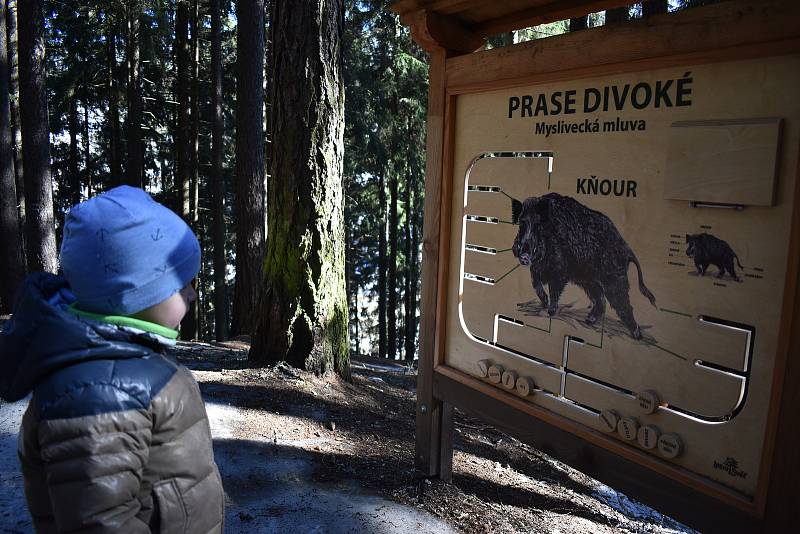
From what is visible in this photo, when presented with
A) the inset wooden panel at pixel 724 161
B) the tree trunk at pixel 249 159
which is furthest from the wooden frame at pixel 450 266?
the tree trunk at pixel 249 159

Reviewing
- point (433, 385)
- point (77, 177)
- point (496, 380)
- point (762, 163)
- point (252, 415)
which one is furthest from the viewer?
point (77, 177)

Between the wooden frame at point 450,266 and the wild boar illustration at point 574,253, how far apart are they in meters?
0.57

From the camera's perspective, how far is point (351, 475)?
3.96 metres

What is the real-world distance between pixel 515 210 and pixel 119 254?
79.0 inches

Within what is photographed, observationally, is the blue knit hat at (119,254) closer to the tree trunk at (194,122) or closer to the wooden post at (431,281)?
the wooden post at (431,281)

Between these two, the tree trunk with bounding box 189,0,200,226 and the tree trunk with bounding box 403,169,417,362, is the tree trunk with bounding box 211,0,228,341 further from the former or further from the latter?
the tree trunk with bounding box 403,169,417,362

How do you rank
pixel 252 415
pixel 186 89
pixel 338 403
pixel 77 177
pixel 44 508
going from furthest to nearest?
pixel 77 177
pixel 186 89
pixel 338 403
pixel 252 415
pixel 44 508

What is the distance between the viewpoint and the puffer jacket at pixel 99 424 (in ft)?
5.01

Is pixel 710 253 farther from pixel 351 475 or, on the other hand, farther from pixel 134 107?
pixel 134 107

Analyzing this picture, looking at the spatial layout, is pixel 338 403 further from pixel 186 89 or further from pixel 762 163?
pixel 186 89

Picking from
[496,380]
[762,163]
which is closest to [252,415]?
[496,380]

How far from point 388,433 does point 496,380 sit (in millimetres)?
1947

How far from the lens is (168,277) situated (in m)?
1.83

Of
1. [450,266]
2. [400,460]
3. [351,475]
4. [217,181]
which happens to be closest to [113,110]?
[217,181]
